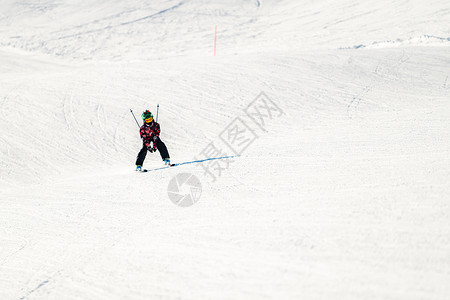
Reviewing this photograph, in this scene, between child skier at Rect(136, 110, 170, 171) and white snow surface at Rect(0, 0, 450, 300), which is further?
child skier at Rect(136, 110, 170, 171)

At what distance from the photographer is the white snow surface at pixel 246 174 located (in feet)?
11.1

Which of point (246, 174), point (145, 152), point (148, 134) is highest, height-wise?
point (148, 134)

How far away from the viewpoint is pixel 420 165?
5172 millimetres

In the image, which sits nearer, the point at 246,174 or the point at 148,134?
the point at 246,174

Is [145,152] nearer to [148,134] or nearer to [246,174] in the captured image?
[148,134]

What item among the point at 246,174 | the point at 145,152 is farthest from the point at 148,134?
the point at 246,174

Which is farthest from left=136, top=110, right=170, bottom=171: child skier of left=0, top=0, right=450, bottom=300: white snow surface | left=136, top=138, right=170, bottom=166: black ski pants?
left=0, top=0, right=450, bottom=300: white snow surface

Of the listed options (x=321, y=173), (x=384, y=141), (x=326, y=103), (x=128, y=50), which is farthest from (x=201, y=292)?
(x=128, y=50)

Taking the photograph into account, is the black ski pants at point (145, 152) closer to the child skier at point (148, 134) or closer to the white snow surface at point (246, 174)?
the child skier at point (148, 134)

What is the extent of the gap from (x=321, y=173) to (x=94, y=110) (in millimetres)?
8429

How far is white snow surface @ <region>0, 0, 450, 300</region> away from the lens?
3.38 m

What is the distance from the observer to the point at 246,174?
258 inches

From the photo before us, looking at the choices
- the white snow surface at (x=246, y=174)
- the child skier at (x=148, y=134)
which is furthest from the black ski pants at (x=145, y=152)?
the white snow surface at (x=246, y=174)

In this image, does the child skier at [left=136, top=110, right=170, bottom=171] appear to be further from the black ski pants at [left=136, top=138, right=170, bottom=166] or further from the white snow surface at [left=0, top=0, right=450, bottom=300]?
the white snow surface at [left=0, top=0, right=450, bottom=300]
